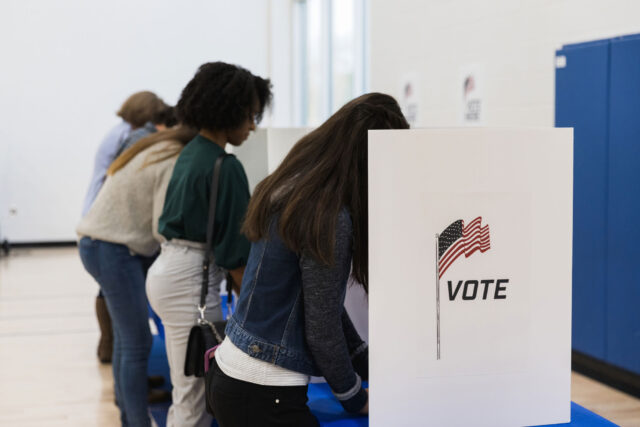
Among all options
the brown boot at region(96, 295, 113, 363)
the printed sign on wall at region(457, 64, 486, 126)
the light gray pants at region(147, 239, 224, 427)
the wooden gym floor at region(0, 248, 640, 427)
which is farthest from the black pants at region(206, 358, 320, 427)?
the printed sign on wall at region(457, 64, 486, 126)

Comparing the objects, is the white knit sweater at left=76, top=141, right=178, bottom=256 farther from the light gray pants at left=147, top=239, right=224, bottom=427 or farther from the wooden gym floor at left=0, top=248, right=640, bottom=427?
the wooden gym floor at left=0, top=248, right=640, bottom=427

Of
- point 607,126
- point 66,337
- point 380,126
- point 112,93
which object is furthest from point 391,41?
point 380,126

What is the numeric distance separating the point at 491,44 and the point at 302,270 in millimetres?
4083

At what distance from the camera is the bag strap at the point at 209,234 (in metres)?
2.20

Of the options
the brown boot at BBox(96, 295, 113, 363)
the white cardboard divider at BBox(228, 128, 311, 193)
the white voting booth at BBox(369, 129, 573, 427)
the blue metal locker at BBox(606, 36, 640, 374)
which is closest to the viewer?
the white voting booth at BBox(369, 129, 573, 427)

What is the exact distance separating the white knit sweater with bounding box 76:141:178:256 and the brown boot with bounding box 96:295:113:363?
5.40 ft

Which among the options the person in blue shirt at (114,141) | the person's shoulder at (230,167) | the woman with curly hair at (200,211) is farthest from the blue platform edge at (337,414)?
the person in blue shirt at (114,141)

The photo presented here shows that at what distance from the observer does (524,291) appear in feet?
4.84

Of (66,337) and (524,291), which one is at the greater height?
(524,291)

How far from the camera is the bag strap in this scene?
2195 millimetres

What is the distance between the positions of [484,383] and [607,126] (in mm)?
2644

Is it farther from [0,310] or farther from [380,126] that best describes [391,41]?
[380,126]

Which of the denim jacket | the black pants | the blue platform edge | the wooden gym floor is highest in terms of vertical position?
the denim jacket

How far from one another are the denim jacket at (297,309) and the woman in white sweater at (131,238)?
1.10m
